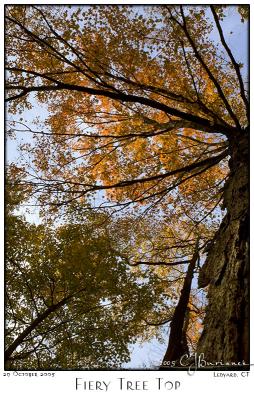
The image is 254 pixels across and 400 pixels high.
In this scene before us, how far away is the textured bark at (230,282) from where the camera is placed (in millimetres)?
3174

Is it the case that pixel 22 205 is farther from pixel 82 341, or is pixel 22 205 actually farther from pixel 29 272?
pixel 82 341

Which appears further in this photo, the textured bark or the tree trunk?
the tree trunk

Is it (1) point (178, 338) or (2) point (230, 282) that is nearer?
(2) point (230, 282)

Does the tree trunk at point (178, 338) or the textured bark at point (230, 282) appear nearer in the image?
the textured bark at point (230, 282)

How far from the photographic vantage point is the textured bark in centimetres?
317

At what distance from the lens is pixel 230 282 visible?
12.2ft

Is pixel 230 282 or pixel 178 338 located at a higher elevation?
pixel 230 282
